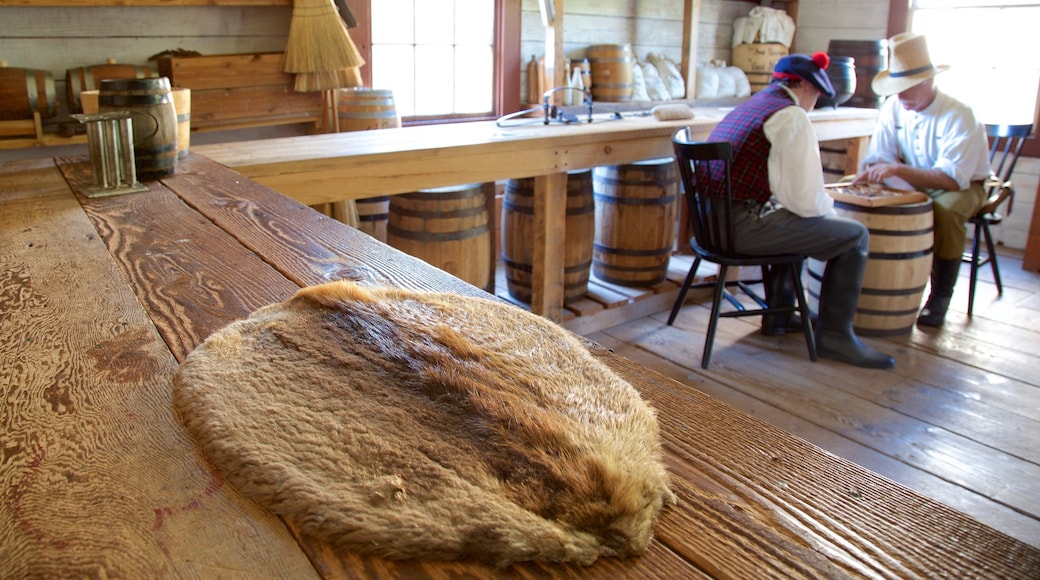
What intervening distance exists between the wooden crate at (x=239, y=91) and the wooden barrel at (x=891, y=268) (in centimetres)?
274

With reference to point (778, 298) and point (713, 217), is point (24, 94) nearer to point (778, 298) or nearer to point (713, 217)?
point (713, 217)

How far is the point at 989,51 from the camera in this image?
5.41 m

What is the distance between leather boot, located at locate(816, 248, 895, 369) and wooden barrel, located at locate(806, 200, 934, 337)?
14 cm

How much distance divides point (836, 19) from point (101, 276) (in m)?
6.32

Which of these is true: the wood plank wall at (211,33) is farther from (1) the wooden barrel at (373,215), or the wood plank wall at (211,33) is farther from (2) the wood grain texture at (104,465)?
(2) the wood grain texture at (104,465)

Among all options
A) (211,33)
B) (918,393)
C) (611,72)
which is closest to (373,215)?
(211,33)

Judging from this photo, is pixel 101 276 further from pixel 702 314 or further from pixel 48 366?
pixel 702 314

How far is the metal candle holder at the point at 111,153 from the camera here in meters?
1.74

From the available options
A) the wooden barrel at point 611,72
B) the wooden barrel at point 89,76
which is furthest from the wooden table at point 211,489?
the wooden barrel at point 611,72

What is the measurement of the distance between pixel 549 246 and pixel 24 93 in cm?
227

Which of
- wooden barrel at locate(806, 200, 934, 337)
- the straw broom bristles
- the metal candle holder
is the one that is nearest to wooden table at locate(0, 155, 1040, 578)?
the metal candle holder

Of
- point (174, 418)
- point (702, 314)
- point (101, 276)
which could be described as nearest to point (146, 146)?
point (101, 276)

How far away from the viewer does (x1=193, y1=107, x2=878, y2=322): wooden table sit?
257cm

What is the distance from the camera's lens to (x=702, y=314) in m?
4.13
